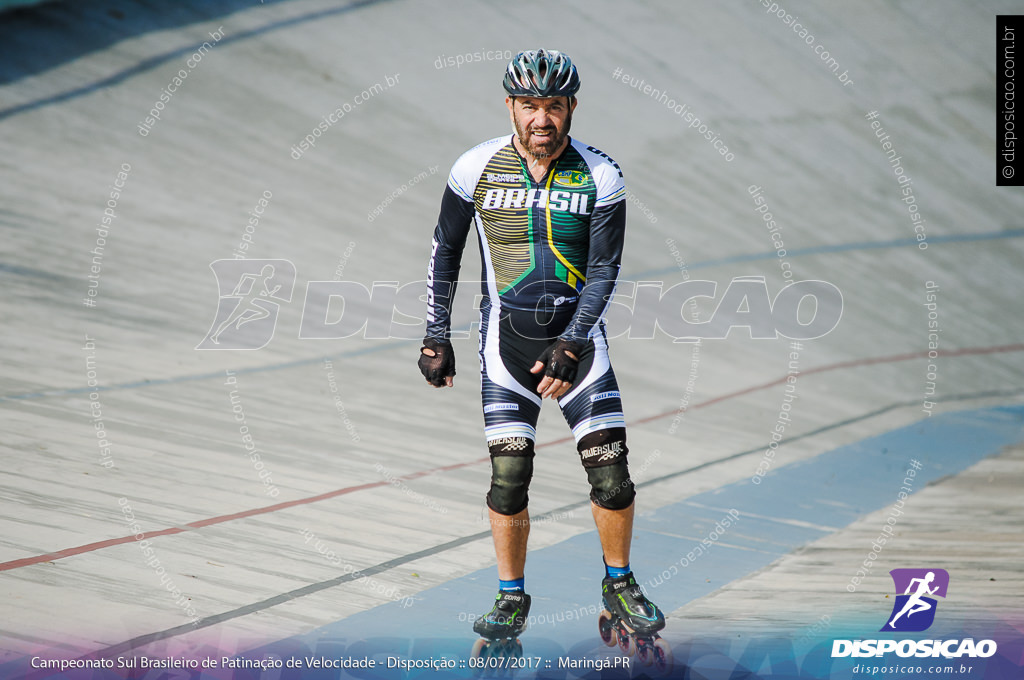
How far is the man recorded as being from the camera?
3186 millimetres

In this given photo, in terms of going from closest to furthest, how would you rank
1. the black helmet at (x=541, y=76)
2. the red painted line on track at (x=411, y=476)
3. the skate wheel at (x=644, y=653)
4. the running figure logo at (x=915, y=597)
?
1. the black helmet at (x=541, y=76)
2. the skate wheel at (x=644, y=653)
3. the running figure logo at (x=915, y=597)
4. the red painted line on track at (x=411, y=476)

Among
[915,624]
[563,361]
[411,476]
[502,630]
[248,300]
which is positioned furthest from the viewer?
[248,300]

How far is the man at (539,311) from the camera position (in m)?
3.19

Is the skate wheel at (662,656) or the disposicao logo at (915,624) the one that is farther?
the disposicao logo at (915,624)

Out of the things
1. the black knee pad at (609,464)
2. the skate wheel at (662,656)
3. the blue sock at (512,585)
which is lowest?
the skate wheel at (662,656)

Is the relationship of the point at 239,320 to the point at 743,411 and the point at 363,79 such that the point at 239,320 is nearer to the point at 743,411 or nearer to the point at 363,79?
the point at 743,411

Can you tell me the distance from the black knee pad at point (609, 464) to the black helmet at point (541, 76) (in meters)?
0.99

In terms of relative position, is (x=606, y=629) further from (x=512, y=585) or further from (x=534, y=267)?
(x=534, y=267)

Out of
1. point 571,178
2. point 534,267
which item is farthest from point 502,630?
point 571,178

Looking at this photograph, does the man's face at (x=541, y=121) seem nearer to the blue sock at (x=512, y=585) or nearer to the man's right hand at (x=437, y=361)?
the man's right hand at (x=437, y=361)

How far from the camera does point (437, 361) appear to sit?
3320 millimetres

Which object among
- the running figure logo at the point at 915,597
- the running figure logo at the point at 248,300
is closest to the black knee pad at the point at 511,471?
the running figure logo at the point at 915,597

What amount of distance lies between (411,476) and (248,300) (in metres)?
3.11

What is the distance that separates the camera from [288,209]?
360 inches
